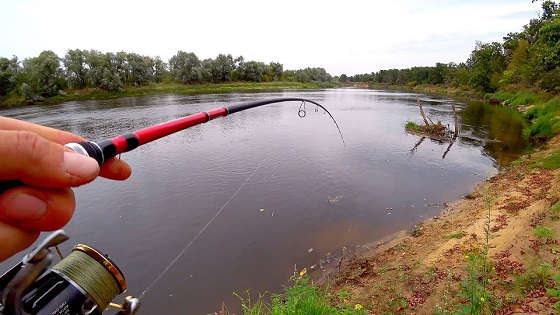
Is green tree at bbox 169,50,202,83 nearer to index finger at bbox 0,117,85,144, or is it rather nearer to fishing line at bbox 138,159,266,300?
fishing line at bbox 138,159,266,300

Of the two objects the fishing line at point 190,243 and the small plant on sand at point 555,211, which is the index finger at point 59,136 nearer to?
the fishing line at point 190,243

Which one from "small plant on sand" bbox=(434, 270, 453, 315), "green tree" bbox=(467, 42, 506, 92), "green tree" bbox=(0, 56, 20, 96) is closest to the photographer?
"small plant on sand" bbox=(434, 270, 453, 315)

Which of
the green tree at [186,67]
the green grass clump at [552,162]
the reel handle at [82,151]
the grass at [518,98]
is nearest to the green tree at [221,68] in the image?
the green tree at [186,67]

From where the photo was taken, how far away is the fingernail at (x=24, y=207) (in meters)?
1.07

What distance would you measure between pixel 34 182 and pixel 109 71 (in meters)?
67.9

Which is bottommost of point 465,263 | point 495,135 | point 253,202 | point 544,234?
point 253,202

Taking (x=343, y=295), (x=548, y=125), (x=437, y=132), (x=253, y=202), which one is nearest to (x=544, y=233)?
(x=343, y=295)

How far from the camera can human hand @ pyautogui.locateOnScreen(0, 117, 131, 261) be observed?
1.02 meters

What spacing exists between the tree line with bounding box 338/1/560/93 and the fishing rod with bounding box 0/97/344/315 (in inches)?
789

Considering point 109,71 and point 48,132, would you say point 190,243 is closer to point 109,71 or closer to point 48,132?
point 48,132

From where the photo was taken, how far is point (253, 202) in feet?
37.8

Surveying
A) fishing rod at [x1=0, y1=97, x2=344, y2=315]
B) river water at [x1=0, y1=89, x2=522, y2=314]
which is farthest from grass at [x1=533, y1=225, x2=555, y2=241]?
fishing rod at [x1=0, y1=97, x2=344, y2=315]

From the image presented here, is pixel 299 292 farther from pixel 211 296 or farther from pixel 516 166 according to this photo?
pixel 516 166

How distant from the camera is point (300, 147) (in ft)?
62.2
